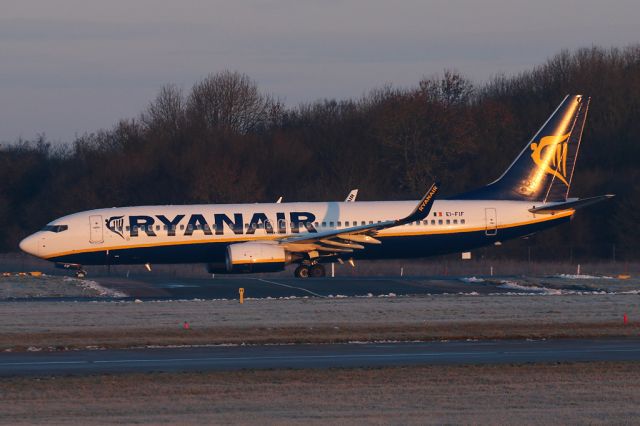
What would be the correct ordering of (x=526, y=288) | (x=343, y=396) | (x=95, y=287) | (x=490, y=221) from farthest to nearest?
(x=490, y=221), (x=95, y=287), (x=526, y=288), (x=343, y=396)

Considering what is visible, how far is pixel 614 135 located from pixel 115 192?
34.2 m

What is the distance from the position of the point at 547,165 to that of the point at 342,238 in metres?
10.4

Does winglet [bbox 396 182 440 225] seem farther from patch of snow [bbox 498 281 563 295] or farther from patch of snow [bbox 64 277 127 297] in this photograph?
patch of snow [bbox 64 277 127 297]

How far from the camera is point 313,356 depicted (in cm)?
2291

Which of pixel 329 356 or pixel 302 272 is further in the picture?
pixel 302 272

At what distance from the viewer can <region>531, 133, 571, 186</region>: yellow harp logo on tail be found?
50625 mm

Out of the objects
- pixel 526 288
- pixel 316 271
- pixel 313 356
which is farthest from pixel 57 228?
pixel 313 356

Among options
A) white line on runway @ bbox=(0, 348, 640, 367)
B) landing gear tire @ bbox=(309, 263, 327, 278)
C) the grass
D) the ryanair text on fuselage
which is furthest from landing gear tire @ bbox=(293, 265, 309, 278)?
the grass

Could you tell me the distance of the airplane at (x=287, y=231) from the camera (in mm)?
46344

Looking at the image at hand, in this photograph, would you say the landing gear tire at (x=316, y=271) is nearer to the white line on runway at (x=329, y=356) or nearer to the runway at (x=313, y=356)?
the runway at (x=313, y=356)

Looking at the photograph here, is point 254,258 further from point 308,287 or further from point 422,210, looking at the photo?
point 422,210

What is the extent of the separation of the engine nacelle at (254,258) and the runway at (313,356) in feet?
64.3

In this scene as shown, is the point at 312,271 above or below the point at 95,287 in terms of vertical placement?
above

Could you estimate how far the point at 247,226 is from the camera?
154 ft
